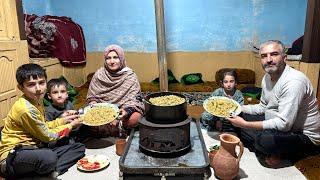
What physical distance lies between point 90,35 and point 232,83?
3672mm

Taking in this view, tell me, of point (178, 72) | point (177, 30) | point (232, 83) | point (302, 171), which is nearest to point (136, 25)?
point (177, 30)

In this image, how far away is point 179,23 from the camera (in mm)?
5637

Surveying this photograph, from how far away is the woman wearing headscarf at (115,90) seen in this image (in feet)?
10.0

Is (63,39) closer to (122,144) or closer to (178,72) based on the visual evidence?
(178,72)

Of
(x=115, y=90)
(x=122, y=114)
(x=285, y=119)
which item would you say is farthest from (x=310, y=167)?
(x=115, y=90)

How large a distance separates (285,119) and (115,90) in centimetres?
185

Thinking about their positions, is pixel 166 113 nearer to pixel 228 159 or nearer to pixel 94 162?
pixel 228 159

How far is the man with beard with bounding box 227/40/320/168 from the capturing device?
7.27 feet

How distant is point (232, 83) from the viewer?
122 inches

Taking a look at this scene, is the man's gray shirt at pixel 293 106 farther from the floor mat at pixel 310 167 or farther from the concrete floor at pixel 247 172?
the concrete floor at pixel 247 172

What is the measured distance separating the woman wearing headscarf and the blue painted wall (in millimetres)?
2606

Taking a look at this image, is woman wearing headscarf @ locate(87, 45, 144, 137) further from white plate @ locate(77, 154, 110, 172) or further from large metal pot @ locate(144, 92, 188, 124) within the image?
large metal pot @ locate(144, 92, 188, 124)

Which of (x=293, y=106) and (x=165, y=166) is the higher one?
(x=293, y=106)

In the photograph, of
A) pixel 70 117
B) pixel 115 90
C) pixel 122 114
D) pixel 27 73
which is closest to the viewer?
pixel 27 73
